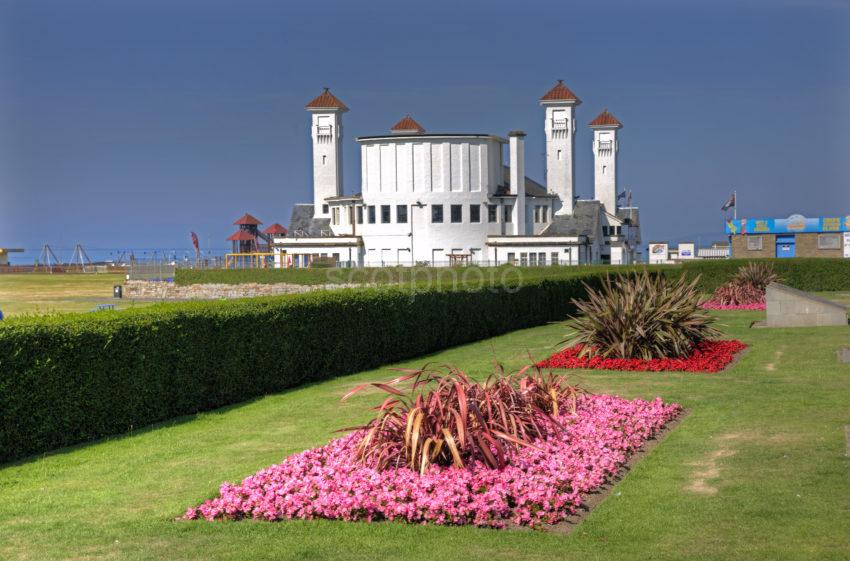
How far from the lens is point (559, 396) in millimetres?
11914

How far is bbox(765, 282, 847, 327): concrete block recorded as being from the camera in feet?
80.7

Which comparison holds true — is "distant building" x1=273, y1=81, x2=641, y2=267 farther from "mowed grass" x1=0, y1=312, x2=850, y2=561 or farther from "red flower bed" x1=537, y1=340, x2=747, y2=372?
"mowed grass" x1=0, y1=312, x2=850, y2=561

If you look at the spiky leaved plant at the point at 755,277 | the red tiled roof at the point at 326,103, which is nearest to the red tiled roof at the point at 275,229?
the red tiled roof at the point at 326,103

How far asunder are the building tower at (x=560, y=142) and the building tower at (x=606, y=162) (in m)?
9.62

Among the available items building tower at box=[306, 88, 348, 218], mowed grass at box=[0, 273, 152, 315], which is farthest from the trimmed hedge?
building tower at box=[306, 88, 348, 218]

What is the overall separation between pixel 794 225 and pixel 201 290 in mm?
46762

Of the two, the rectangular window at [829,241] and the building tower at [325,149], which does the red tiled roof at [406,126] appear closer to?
the building tower at [325,149]

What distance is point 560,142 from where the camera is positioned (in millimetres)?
86625

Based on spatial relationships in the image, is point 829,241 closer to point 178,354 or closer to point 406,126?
point 406,126

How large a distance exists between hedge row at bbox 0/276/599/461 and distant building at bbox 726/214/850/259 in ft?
196

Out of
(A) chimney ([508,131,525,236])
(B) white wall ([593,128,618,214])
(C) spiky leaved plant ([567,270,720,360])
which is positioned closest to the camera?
(C) spiky leaved plant ([567,270,720,360])

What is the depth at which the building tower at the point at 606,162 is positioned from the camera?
95625 mm

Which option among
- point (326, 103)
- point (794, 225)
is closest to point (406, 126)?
point (326, 103)

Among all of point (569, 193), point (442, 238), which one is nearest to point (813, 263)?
point (442, 238)
